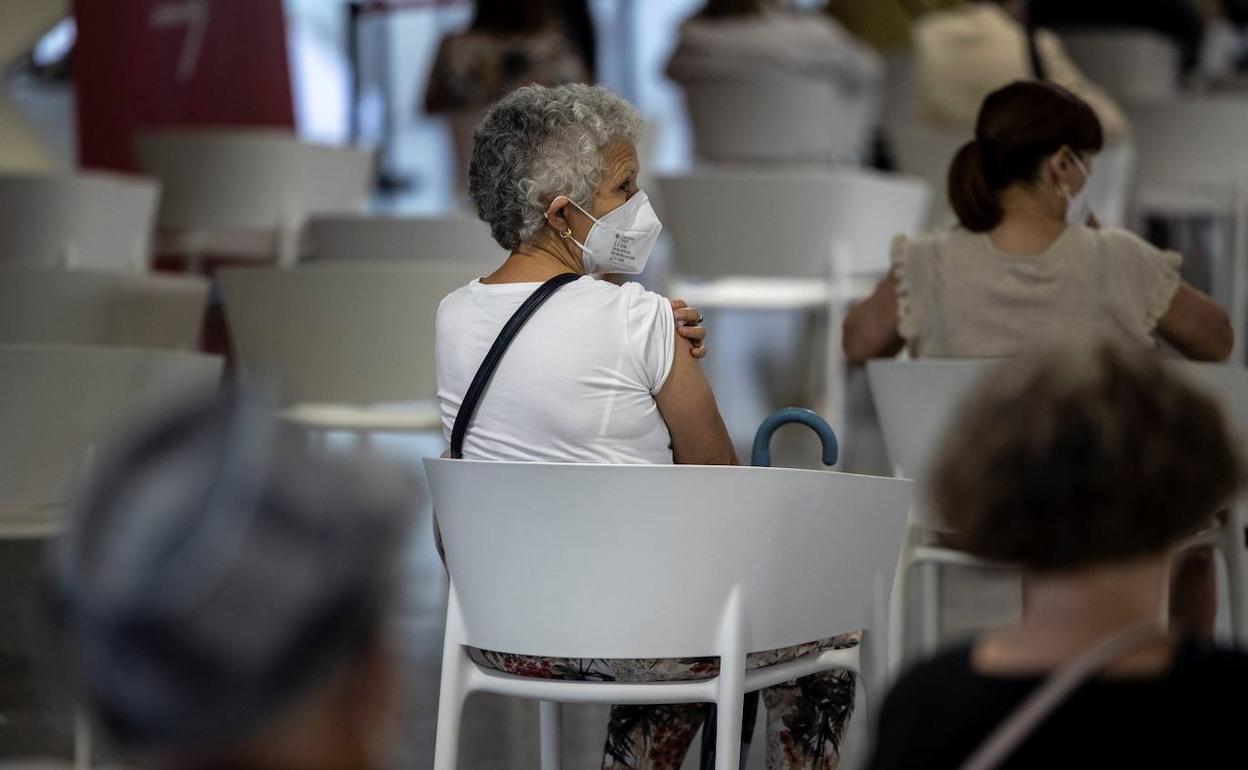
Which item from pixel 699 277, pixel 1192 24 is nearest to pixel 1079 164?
pixel 699 277

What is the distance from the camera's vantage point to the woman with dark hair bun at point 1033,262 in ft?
9.80

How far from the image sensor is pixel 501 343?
2299mm

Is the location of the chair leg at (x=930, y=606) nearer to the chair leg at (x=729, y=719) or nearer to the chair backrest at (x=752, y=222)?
the chair leg at (x=729, y=719)

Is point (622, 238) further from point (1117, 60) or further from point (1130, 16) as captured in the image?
point (1130, 16)

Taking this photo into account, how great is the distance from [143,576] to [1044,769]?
630 millimetres

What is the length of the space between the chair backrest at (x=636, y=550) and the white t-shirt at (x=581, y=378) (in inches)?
7.8

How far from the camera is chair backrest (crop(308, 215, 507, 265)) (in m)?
4.43

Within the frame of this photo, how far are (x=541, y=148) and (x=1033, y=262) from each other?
101 cm

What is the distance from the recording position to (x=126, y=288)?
12.0 ft

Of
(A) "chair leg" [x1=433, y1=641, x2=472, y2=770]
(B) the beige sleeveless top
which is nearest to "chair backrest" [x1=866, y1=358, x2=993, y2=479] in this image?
(B) the beige sleeveless top

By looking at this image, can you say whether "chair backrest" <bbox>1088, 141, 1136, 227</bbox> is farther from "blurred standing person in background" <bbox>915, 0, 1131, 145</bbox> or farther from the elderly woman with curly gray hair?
the elderly woman with curly gray hair

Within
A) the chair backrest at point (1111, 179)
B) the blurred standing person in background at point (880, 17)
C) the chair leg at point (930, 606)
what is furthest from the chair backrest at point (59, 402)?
the blurred standing person in background at point (880, 17)

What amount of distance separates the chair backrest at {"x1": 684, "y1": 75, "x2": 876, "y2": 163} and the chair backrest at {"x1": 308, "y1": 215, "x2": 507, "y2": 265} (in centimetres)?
216

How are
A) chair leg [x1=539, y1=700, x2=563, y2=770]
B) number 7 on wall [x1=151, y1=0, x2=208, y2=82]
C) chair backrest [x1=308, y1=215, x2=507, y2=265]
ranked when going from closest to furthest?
1. chair leg [x1=539, y1=700, x2=563, y2=770]
2. chair backrest [x1=308, y1=215, x2=507, y2=265]
3. number 7 on wall [x1=151, y1=0, x2=208, y2=82]
